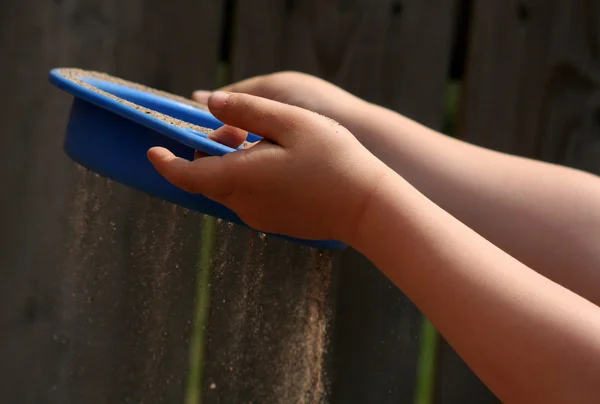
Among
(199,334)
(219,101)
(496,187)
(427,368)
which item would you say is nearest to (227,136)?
(219,101)

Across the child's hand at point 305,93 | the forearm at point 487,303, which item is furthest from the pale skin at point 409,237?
the child's hand at point 305,93

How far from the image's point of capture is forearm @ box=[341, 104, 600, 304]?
613 mm

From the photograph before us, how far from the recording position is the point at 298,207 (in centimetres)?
50

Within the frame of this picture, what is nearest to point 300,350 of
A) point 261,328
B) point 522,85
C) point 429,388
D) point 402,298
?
point 261,328

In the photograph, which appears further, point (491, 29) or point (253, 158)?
point (491, 29)

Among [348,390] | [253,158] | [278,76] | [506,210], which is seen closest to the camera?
[253,158]

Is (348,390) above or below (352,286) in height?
below

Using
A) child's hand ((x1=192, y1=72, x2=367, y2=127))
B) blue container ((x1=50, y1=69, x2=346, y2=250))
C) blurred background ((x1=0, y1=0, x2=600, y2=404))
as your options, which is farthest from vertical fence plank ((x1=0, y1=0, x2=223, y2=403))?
blue container ((x1=50, y1=69, x2=346, y2=250))

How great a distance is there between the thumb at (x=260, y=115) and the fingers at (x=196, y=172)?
1.5 inches

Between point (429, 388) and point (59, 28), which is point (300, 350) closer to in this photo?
point (429, 388)

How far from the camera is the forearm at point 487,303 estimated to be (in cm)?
44

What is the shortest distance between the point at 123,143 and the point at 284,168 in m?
0.15

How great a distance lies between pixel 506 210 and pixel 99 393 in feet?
1.85

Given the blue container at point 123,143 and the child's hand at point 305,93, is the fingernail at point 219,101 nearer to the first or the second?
the blue container at point 123,143
